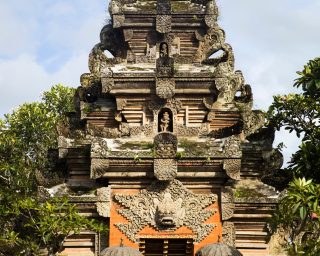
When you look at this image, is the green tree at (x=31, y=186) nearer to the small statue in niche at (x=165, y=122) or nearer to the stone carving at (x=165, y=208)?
the stone carving at (x=165, y=208)

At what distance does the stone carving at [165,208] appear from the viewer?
617 inches

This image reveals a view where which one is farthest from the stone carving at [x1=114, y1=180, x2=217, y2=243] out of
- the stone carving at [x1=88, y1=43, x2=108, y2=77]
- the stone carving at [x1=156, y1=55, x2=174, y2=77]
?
the stone carving at [x1=88, y1=43, x2=108, y2=77]

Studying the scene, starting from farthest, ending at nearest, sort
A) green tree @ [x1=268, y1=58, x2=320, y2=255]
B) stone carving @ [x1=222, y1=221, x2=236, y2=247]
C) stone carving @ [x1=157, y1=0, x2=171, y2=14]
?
stone carving @ [x1=157, y1=0, x2=171, y2=14] < stone carving @ [x1=222, y1=221, x2=236, y2=247] < green tree @ [x1=268, y1=58, x2=320, y2=255]

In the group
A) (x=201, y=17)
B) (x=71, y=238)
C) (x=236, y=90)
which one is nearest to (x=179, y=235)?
(x=71, y=238)

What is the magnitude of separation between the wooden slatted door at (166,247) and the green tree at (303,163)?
2.28m

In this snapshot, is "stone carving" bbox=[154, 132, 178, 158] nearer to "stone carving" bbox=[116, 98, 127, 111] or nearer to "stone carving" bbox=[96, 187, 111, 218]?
"stone carving" bbox=[96, 187, 111, 218]

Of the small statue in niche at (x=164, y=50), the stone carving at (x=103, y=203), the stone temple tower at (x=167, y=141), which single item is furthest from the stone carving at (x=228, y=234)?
the small statue in niche at (x=164, y=50)

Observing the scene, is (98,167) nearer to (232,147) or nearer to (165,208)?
(165,208)

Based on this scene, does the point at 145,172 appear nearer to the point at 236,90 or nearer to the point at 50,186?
the point at 50,186

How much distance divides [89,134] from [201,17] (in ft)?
18.4

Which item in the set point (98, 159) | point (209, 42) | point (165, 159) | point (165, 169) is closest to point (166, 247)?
point (165, 169)

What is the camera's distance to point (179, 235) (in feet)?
51.4

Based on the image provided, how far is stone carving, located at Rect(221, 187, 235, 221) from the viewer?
52.0 feet

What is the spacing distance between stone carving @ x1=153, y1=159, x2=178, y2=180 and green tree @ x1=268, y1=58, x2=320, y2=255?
272 centimetres
